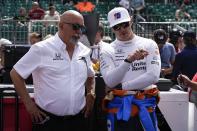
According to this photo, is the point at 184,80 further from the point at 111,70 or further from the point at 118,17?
the point at 118,17

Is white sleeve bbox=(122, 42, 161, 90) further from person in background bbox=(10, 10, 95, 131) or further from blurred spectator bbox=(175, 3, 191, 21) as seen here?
blurred spectator bbox=(175, 3, 191, 21)

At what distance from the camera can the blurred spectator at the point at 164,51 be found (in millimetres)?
9445

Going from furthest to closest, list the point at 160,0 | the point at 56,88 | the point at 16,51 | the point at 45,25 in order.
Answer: the point at 160,0, the point at 45,25, the point at 16,51, the point at 56,88

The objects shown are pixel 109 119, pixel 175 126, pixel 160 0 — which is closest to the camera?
pixel 109 119

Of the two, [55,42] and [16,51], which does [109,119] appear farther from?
[16,51]

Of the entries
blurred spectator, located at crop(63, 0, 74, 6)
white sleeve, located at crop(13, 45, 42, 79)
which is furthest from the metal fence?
white sleeve, located at crop(13, 45, 42, 79)

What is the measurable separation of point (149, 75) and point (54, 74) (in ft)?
2.95

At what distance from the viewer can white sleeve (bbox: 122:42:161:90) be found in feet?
16.5

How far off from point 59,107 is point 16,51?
190 centimetres

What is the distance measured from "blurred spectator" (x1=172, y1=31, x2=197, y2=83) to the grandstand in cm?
530

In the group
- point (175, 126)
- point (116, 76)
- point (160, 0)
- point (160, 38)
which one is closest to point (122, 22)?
point (116, 76)

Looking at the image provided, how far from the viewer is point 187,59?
28.1ft

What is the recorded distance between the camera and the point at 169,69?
953 cm

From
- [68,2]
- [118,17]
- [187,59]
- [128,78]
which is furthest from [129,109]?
[68,2]
